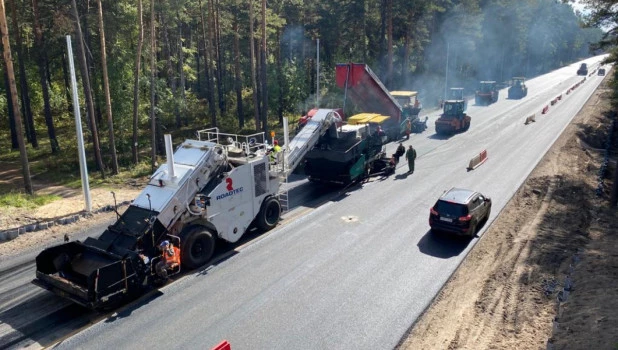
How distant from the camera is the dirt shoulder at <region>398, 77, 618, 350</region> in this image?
9.68 meters

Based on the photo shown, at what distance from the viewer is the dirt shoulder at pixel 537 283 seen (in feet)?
31.8

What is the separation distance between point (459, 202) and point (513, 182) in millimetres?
7875

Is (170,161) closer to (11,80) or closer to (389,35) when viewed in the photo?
(11,80)

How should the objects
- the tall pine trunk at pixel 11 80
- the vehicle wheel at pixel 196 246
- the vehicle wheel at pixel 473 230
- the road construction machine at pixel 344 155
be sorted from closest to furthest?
the vehicle wheel at pixel 196 246 < the vehicle wheel at pixel 473 230 < the tall pine trunk at pixel 11 80 < the road construction machine at pixel 344 155

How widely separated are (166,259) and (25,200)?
1100 cm

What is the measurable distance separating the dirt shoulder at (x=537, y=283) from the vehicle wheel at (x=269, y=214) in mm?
6319

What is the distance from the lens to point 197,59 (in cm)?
4906

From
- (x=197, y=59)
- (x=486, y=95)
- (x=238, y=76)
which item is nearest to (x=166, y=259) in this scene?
(x=238, y=76)

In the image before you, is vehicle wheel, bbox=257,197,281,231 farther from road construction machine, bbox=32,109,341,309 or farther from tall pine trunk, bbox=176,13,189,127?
tall pine trunk, bbox=176,13,189,127

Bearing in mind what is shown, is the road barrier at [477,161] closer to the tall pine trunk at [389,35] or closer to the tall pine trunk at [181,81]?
the tall pine trunk at [181,81]

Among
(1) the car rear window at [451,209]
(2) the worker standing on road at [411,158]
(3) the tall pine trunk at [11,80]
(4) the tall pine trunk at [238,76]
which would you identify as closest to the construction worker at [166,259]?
(1) the car rear window at [451,209]

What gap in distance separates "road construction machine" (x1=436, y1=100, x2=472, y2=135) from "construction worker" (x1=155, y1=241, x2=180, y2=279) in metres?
25.2

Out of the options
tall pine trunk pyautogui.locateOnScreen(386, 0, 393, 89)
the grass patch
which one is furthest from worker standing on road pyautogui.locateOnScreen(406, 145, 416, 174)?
tall pine trunk pyautogui.locateOnScreen(386, 0, 393, 89)

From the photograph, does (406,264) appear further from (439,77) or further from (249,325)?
(439,77)
